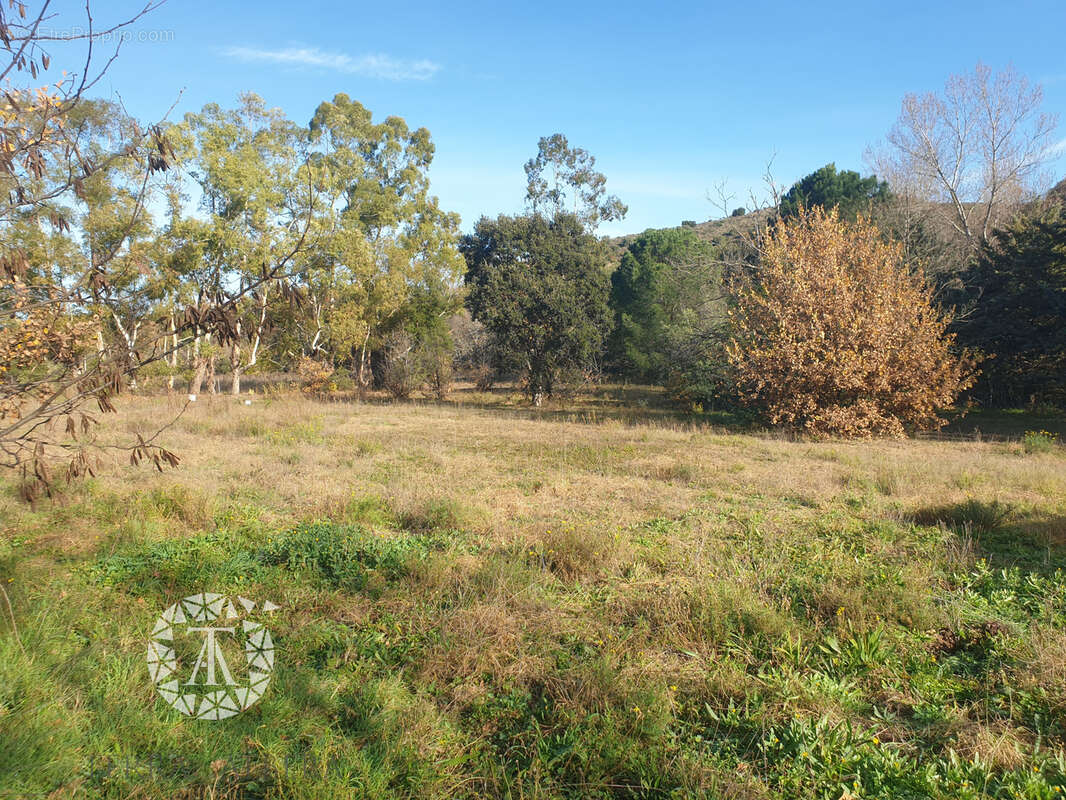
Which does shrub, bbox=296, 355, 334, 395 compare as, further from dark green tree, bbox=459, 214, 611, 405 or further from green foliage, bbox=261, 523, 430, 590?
green foliage, bbox=261, 523, 430, 590

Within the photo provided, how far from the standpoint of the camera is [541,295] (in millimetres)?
21062

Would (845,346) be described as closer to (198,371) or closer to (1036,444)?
(1036,444)

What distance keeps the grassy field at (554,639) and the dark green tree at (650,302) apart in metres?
18.9

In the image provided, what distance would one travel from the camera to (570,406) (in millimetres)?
21328

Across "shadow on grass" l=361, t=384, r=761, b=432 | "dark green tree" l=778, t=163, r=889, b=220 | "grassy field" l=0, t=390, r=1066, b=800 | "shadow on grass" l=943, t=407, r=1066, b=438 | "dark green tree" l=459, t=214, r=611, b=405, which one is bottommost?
"grassy field" l=0, t=390, r=1066, b=800

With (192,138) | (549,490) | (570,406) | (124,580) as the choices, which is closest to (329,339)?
(192,138)

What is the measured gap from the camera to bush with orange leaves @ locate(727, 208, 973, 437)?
13469 mm

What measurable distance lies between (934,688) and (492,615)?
2.72 meters

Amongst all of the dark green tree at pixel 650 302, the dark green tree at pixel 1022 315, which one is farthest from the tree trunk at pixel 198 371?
the dark green tree at pixel 1022 315

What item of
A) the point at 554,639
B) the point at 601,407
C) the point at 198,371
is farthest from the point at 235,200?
the point at 554,639

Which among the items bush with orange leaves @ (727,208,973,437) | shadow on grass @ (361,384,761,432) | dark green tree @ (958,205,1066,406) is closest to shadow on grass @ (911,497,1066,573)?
bush with orange leaves @ (727,208,973,437)

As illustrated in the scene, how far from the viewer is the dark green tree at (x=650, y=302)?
27.5 metres

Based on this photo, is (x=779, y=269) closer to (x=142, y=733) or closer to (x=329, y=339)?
(x=142, y=733)

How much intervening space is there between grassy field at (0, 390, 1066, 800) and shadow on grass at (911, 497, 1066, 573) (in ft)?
0.12
